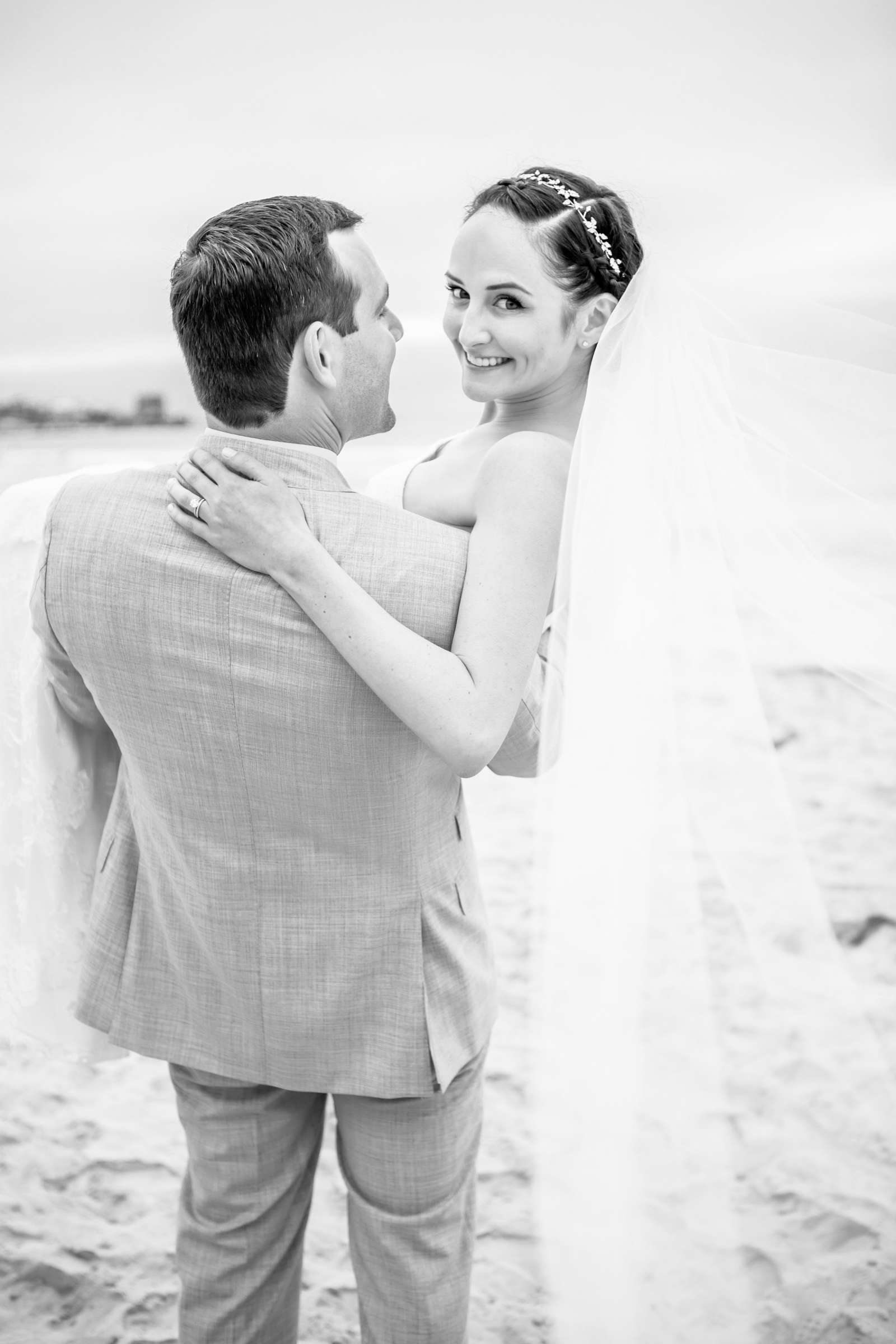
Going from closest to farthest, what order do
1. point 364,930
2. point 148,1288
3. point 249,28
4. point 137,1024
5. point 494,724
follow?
point 494,724 → point 364,930 → point 137,1024 → point 148,1288 → point 249,28

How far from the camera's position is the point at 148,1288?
6.40 feet

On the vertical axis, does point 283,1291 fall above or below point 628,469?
below

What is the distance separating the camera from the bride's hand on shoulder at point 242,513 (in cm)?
96

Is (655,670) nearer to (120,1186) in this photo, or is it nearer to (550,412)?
(550,412)

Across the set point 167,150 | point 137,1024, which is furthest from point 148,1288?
point 167,150

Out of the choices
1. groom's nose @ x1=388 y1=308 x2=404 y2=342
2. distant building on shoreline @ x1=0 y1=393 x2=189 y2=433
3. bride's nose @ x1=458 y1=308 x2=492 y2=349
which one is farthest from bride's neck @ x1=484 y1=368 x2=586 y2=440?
distant building on shoreline @ x1=0 y1=393 x2=189 y2=433

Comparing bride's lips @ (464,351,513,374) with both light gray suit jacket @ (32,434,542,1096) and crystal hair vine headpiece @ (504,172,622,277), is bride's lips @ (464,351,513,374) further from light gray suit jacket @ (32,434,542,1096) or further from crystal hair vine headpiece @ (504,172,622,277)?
light gray suit jacket @ (32,434,542,1096)

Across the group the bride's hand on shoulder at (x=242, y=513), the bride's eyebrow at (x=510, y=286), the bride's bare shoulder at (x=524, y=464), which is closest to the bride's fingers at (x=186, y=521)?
the bride's hand on shoulder at (x=242, y=513)

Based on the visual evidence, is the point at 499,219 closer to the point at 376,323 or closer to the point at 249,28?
the point at 376,323

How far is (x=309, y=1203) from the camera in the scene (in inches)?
52.1

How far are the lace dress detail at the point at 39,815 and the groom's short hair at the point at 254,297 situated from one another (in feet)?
1.47

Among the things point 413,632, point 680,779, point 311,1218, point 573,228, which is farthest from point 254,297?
point 311,1218

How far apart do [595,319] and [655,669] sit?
496mm

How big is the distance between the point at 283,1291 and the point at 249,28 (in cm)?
1208
